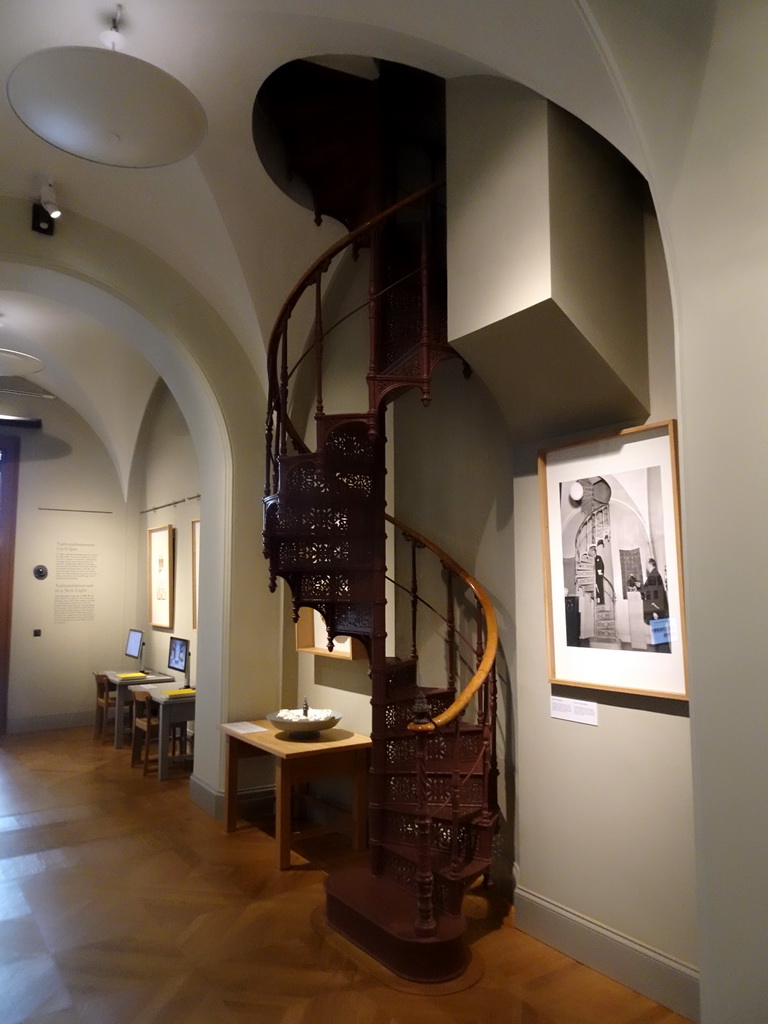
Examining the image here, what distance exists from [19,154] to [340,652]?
3730mm

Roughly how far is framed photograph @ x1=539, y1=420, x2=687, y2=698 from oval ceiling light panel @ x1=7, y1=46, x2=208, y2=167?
2.37 meters

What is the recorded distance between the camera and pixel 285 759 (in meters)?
4.19

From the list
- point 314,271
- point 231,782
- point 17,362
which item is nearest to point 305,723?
point 231,782

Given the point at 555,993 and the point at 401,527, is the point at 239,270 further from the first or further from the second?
the point at 555,993

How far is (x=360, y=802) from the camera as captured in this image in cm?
454

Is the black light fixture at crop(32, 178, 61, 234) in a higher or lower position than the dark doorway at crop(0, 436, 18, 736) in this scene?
higher

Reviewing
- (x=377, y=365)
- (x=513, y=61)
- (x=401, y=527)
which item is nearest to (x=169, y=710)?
(x=401, y=527)

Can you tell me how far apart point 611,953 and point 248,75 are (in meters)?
4.47

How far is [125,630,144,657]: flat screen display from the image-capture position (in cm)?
854

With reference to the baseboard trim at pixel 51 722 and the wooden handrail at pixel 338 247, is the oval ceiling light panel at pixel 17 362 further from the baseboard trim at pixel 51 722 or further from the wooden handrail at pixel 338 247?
the baseboard trim at pixel 51 722

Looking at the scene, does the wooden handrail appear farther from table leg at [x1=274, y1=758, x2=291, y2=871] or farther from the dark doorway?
the dark doorway

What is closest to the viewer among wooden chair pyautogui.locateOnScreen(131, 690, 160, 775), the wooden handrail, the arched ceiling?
the arched ceiling

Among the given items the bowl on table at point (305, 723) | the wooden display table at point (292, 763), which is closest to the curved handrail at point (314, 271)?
the bowl on table at point (305, 723)

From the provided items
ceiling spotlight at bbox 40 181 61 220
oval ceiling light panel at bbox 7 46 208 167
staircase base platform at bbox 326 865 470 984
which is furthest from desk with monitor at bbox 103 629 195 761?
oval ceiling light panel at bbox 7 46 208 167
